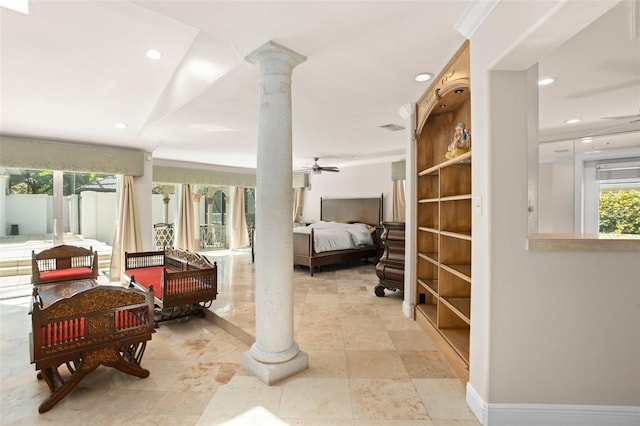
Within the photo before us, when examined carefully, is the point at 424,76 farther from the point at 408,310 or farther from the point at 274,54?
the point at 408,310

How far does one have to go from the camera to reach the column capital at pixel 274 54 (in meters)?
2.06

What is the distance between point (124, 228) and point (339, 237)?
383 cm

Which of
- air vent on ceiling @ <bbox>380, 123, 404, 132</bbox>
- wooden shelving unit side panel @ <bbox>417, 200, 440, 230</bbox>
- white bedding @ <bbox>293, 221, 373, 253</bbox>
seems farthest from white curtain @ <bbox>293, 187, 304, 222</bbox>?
wooden shelving unit side panel @ <bbox>417, 200, 440, 230</bbox>

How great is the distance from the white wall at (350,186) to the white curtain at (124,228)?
4.65 m

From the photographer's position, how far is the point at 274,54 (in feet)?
6.91

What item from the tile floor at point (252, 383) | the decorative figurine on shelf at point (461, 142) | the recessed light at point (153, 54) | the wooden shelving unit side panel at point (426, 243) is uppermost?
the recessed light at point (153, 54)

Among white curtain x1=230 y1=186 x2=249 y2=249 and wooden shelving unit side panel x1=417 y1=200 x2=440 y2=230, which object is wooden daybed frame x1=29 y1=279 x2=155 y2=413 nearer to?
wooden shelving unit side panel x1=417 y1=200 x2=440 y2=230

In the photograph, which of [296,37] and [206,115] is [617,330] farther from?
[206,115]

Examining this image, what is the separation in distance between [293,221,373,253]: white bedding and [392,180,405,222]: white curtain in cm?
77

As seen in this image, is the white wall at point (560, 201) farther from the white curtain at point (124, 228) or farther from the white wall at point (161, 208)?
the white wall at point (161, 208)

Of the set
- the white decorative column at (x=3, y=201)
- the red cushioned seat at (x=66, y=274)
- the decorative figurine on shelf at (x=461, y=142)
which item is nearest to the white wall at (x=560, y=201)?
the decorative figurine on shelf at (x=461, y=142)

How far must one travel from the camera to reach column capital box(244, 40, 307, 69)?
2062 mm

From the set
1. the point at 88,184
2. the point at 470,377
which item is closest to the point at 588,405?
the point at 470,377

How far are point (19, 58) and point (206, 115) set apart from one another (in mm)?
1586
